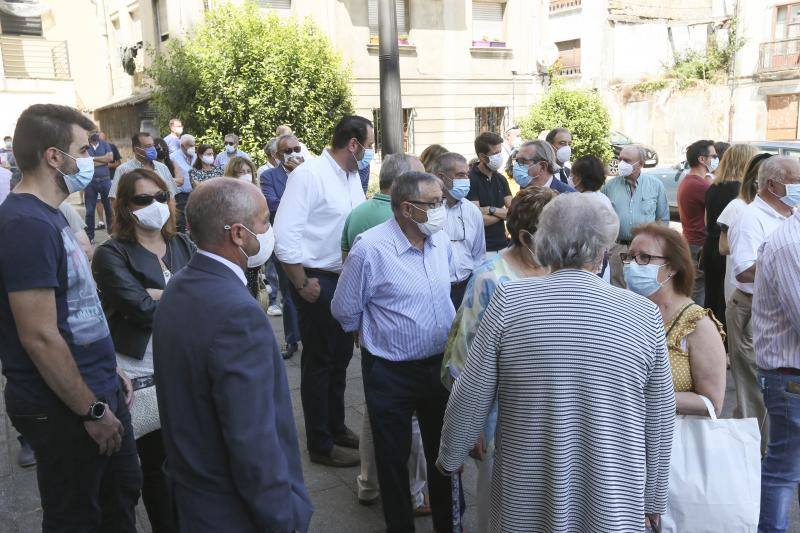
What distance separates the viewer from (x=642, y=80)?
3180 cm

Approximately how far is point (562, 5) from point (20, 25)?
24.0 meters

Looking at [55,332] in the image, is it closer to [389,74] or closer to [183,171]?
[389,74]

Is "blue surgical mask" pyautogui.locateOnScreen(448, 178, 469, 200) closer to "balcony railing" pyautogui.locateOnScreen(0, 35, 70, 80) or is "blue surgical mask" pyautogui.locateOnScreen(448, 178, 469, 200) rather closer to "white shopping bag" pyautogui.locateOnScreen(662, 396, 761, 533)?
"white shopping bag" pyautogui.locateOnScreen(662, 396, 761, 533)

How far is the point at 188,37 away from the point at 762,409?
584 inches

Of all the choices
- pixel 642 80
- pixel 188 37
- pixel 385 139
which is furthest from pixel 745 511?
pixel 642 80

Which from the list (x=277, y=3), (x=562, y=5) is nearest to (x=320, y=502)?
(x=277, y=3)

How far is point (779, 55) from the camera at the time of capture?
28.3 m

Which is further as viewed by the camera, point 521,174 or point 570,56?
point 570,56

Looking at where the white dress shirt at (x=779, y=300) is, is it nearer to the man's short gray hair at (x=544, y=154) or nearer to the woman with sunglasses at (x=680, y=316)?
the woman with sunglasses at (x=680, y=316)

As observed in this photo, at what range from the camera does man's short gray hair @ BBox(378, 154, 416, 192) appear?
4074 millimetres

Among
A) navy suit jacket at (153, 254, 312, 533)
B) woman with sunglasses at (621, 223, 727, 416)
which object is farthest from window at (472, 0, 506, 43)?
navy suit jacket at (153, 254, 312, 533)

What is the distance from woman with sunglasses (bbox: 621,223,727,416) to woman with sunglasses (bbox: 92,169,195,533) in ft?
7.02

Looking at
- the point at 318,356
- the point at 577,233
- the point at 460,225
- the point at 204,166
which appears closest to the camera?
the point at 577,233

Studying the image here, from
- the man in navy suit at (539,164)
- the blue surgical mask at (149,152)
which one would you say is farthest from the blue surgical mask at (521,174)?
the blue surgical mask at (149,152)
